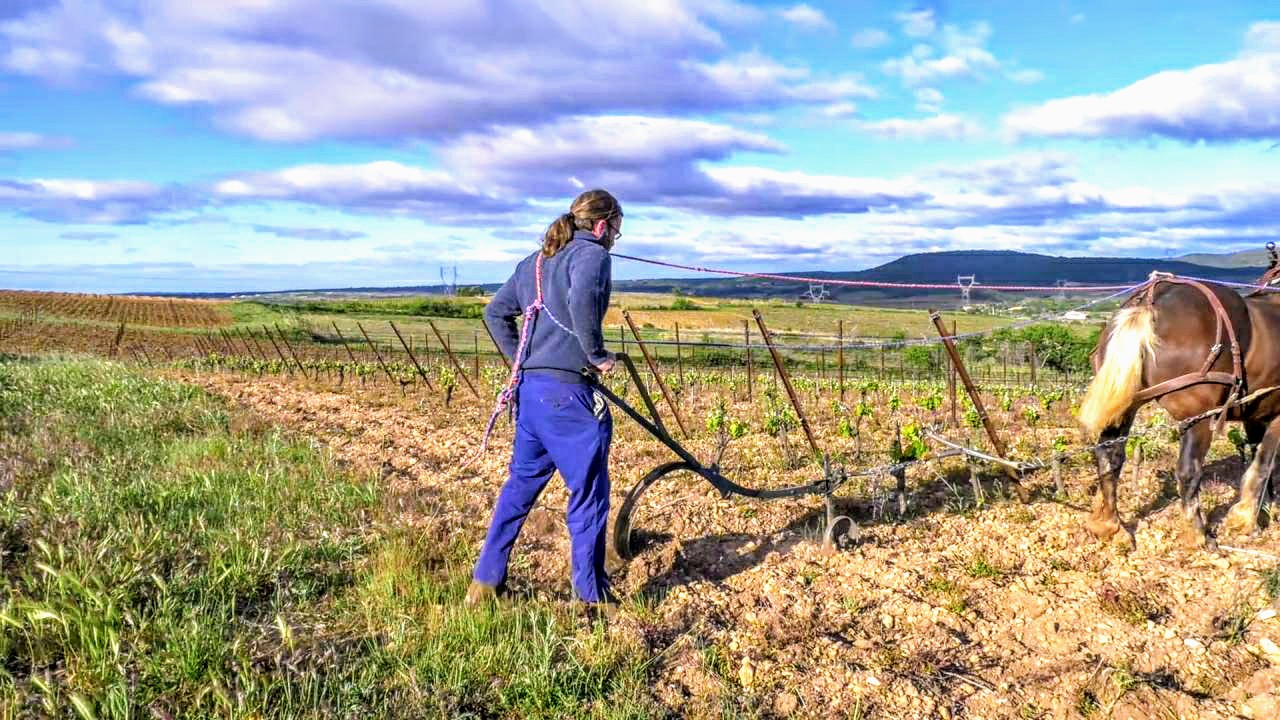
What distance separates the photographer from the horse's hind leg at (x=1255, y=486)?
532 cm

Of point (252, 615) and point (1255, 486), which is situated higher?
point (1255, 486)

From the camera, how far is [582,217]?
4.00 metres

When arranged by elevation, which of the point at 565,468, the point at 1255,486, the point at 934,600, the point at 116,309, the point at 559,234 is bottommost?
the point at 934,600

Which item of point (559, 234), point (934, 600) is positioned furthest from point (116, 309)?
point (934, 600)

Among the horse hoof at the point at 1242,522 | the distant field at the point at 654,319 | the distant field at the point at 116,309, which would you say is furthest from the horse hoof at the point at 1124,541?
the distant field at the point at 116,309

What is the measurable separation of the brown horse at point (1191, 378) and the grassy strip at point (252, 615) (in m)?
3.57

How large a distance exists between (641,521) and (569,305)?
2.33 m

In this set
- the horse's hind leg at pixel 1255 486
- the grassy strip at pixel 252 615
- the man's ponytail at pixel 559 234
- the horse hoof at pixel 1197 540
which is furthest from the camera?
the horse's hind leg at pixel 1255 486

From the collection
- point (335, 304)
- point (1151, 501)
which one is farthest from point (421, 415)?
point (335, 304)

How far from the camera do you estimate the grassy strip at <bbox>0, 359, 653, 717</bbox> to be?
3.12 m

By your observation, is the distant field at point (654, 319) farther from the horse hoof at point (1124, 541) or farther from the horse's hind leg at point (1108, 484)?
the horse hoof at point (1124, 541)

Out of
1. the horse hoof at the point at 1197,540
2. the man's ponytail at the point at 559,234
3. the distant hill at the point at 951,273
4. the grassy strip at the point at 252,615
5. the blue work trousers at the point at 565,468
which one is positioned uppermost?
the distant hill at the point at 951,273

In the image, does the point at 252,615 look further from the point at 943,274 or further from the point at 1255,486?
the point at 943,274

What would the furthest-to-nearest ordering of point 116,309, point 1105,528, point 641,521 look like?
1. point 116,309
2. point 641,521
3. point 1105,528
